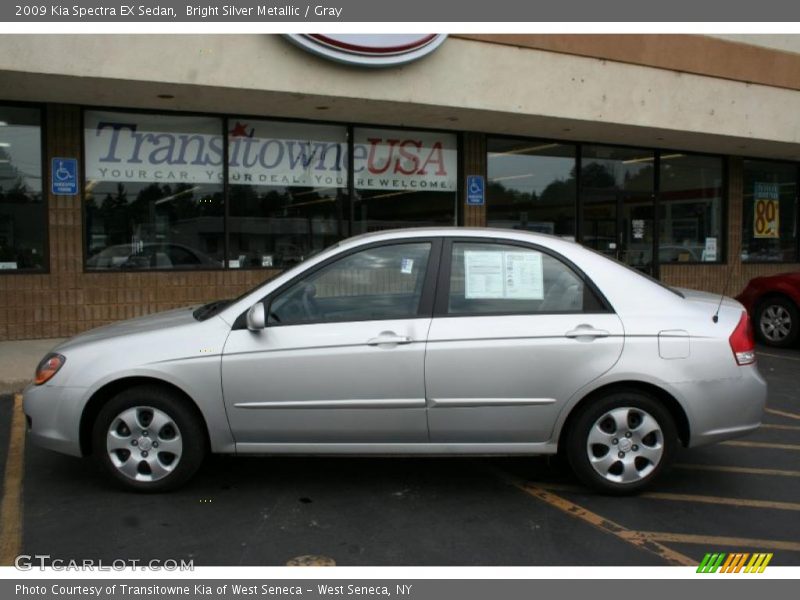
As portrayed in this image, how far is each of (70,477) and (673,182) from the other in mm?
12085

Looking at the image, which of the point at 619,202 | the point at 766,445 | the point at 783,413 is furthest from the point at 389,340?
the point at 619,202

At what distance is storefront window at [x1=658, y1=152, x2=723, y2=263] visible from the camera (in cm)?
1324

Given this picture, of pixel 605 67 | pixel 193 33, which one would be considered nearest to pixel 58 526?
pixel 193 33

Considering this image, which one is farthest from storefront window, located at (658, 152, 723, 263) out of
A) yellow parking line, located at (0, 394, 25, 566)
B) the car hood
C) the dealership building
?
yellow parking line, located at (0, 394, 25, 566)

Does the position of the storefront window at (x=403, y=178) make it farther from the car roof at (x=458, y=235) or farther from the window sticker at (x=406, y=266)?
the window sticker at (x=406, y=266)

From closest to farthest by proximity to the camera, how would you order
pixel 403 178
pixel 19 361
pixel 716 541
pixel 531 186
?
pixel 716 541 < pixel 19 361 < pixel 403 178 < pixel 531 186

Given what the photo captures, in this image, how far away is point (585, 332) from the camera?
4.09m

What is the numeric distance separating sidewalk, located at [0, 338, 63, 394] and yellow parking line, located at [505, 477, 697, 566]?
5.19 metres

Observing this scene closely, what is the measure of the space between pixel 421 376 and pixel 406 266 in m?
0.72

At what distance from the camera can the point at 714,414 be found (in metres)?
4.13

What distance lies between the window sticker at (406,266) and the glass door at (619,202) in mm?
8834

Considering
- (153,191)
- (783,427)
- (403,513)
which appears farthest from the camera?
(153,191)

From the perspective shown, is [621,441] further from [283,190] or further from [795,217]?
[795,217]

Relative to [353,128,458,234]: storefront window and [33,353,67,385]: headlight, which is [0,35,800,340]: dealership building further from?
[33,353,67,385]: headlight
